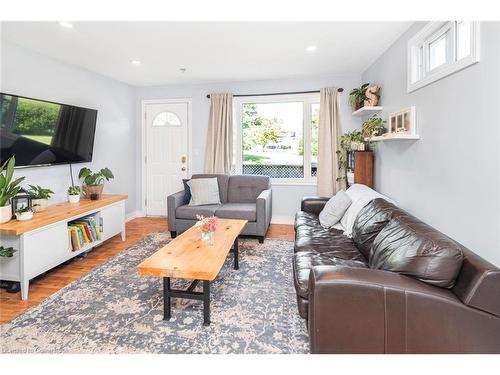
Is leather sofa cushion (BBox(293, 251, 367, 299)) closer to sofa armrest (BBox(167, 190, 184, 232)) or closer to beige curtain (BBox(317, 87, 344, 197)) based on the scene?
sofa armrest (BBox(167, 190, 184, 232))

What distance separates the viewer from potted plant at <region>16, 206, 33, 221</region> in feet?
8.73

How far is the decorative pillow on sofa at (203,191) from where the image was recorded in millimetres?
4309

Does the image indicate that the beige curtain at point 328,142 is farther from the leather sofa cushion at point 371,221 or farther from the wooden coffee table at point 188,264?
the wooden coffee table at point 188,264

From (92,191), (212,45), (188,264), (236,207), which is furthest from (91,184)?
(188,264)

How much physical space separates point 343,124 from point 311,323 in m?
3.79

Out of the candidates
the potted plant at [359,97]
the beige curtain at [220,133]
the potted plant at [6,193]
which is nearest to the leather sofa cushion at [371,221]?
the potted plant at [359,97]

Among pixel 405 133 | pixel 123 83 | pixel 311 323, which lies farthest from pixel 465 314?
pixel 123 83

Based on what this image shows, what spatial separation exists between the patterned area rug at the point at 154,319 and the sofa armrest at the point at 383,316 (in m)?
0.48

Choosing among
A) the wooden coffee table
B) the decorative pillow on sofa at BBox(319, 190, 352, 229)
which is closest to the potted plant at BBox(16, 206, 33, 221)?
the wooden coffee table

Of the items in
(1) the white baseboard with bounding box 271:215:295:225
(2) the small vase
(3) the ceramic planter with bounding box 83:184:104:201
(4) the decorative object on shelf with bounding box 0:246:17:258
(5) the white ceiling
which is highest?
(5) the white ceiling

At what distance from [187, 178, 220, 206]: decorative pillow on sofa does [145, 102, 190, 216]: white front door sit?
0.97 m

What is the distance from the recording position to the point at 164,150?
17.5ft

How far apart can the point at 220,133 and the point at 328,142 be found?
179 cm

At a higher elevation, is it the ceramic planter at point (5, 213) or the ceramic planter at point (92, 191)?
the ceramic planter at point (92, 191)
